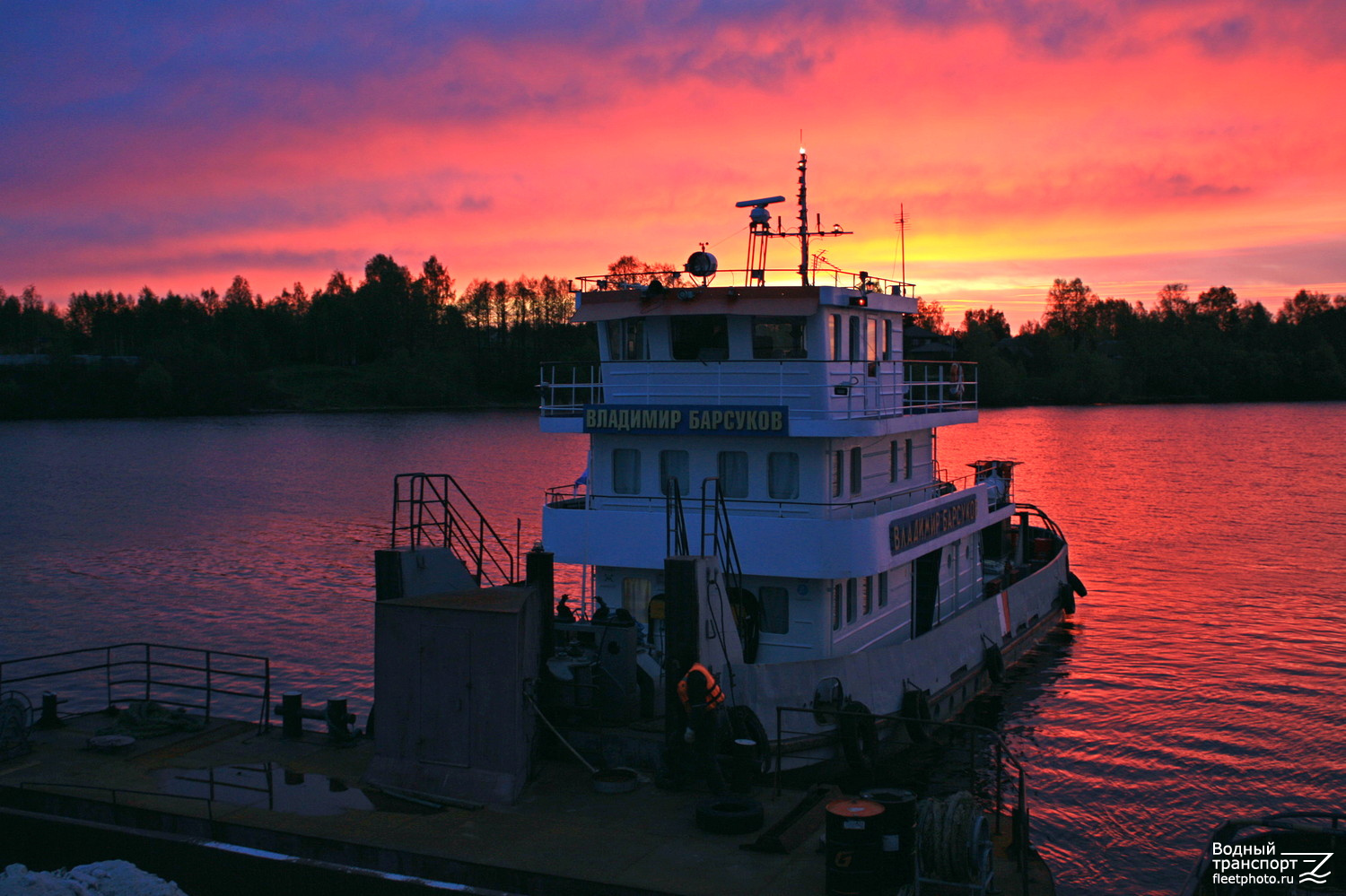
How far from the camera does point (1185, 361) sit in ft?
488

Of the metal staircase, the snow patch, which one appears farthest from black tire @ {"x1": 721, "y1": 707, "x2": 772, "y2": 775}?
the snow patch

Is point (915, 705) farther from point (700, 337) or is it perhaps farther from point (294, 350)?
point (294, 350)

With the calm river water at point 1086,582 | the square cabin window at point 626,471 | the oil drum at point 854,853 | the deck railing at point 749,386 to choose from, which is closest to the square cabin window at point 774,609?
the deck railing at point 749,386

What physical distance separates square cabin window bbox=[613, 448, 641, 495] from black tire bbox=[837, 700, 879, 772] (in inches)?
224

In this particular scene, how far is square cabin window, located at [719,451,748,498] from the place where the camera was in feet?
63.6

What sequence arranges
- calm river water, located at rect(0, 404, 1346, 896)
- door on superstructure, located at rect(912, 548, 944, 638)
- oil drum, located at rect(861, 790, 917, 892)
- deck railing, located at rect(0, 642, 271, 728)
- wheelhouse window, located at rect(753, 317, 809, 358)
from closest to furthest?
oil drum, located at rect(861, 790, 917, 892) < wheelhouse window, located at rect(753, 317, 809, 358) < calm river water, located at rect(0, 404, 1346, 896) < door on superstructure, located at rect(912, 548, 944, 638) < deck railing, located at rect(0, 642, 271, 728)

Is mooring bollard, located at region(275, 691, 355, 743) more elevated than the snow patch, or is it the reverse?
mooring bollard, located at region(275, 691, 355, 743)

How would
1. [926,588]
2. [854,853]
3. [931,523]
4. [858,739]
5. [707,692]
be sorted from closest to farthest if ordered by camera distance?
[854,853] < [707,692] < [858,739] < [931,523] < [926,588]

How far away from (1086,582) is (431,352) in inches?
4493

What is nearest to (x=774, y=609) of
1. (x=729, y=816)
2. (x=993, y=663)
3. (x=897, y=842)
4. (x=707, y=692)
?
(x=707, y=692)

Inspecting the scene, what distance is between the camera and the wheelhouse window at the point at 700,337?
19609mm

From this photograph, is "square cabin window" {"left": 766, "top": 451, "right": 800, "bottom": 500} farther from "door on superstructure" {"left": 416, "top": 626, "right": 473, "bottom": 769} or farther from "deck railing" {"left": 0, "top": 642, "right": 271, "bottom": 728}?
"deck railing" {"left": 0, "top": 642, "right": 271, "bottom": 728}

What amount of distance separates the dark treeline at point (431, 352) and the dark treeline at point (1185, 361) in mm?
241

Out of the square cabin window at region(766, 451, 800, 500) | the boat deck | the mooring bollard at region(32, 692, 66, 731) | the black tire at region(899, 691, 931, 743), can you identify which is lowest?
the black tire at region(899, 691, 931, 743)
